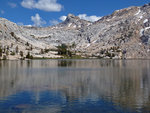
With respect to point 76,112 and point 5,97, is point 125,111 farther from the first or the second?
point 5,97

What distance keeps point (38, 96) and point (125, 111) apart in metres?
18.9

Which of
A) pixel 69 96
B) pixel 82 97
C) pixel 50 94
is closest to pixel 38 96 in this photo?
pixel 50 94

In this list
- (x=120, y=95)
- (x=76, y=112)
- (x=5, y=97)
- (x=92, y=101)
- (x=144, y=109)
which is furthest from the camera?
(x=120, y=95)

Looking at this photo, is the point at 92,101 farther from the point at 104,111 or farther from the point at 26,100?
the point at 26,100

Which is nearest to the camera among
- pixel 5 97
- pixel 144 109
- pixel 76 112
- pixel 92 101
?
pixel 76 112

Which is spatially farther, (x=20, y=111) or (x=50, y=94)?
(x=50, y=94)

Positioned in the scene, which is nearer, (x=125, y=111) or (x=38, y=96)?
(x=125, y=111)

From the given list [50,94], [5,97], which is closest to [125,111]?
[50,94]

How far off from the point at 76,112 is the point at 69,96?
38.5ft

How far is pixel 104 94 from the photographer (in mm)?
45906

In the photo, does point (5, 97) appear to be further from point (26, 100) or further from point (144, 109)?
point (144, 109)

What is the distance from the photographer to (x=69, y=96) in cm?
4366

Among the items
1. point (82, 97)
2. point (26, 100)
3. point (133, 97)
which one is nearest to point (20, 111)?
point (26, 100)

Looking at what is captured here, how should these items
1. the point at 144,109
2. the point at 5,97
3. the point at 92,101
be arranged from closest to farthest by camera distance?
the point at 144,109 < the point at 92,101 < the point at 5,97
